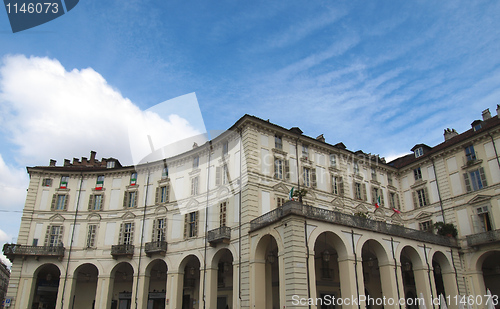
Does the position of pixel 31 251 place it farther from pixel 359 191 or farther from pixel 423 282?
pixel 423 282

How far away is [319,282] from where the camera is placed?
26.7 m

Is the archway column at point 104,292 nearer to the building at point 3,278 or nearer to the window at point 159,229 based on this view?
the window at point 159,229

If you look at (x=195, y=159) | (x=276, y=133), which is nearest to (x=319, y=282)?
(x=276, y=133)

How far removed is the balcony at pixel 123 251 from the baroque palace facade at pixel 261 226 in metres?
0.18

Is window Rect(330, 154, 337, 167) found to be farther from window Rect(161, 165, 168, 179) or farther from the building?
the building

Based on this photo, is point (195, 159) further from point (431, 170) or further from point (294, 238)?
point (431, 170)

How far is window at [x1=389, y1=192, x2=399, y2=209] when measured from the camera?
34.4 m

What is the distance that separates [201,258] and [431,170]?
21482mm

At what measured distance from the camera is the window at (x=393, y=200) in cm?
3444

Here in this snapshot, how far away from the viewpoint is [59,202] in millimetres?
34562

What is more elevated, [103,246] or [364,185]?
[364,185]

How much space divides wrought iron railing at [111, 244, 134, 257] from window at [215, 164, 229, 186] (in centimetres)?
987

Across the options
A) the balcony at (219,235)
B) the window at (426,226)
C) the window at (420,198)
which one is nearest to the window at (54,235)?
the balcony at (219,235)

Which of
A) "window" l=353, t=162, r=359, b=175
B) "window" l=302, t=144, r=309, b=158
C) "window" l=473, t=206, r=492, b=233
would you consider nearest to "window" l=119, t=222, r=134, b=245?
"window" l=302, t=144, r=309, b=158
